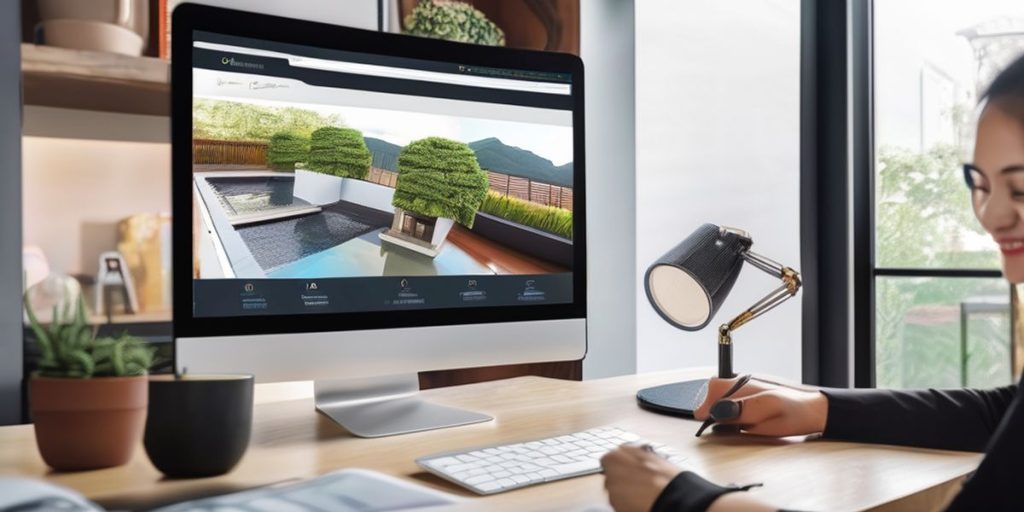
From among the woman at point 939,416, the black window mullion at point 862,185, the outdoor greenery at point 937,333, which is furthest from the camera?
the black window mullion at point 862,185

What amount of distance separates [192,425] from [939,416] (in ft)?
2.80

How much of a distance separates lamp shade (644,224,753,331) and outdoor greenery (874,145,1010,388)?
4.27 feet

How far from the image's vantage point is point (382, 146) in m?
1.11

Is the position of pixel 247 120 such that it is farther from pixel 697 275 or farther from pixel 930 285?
pixel 930 285

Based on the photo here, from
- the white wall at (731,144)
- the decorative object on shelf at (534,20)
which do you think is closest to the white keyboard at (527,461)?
the decorative object on shelf at (534,20)

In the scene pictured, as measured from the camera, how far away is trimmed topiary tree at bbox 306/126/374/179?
3.47ft

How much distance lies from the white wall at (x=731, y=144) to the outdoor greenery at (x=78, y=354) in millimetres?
1531

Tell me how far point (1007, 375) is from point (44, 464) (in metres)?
2.17

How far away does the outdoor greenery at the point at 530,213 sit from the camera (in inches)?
47.4

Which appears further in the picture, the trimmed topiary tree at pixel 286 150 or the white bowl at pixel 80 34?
the white bowl at pixel 80 34

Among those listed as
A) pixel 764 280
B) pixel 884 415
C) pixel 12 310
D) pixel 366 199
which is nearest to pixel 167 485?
pixel 366 199

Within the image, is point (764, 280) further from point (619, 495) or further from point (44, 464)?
point (44, 464)

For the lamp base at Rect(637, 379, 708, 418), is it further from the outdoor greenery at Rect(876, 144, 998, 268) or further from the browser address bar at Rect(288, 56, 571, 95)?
the outdoor greenery at Rect(876, 144, 998, 268)

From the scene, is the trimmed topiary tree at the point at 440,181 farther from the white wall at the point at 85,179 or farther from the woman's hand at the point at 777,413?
the white wall at the point at 85,179
